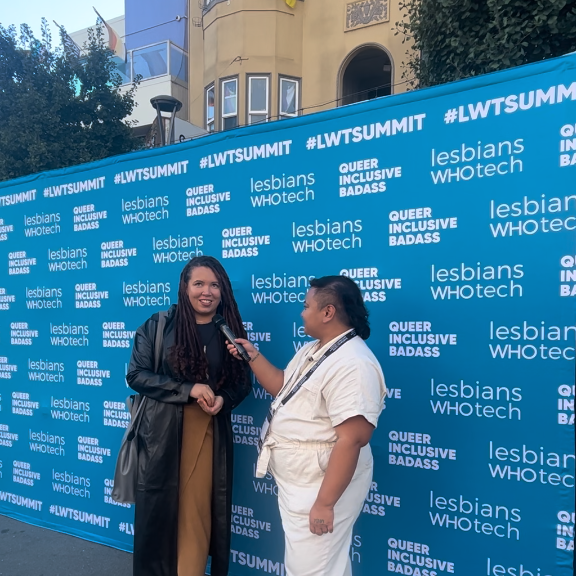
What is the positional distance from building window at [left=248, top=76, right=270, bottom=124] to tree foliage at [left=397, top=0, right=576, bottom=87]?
5789mm

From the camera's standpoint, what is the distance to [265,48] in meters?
10.4

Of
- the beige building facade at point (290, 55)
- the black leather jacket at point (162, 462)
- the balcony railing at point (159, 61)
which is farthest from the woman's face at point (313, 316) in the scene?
the balcony railing at point (159, 61)

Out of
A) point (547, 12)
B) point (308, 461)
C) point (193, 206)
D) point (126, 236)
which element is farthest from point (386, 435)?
point (547, 12)

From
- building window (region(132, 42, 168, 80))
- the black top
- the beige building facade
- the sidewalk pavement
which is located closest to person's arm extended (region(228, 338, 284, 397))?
the black top

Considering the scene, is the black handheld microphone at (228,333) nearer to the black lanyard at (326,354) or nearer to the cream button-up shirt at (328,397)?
the cream button-up shirt at (328,397)

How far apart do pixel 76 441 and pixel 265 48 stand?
9.09 metres

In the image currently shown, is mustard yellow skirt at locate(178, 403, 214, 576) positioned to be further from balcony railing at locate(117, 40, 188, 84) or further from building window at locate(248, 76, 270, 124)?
balcony railing at locate(117, 40, 188, 84)

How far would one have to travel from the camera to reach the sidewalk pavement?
3.29 metres

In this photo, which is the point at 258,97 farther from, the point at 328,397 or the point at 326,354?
the point at 328,397

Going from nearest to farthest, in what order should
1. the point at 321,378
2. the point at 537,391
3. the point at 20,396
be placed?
the point at 321,378 → the point at 537,391 → the point at 20,396

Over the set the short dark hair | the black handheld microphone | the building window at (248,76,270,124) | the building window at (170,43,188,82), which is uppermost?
the building window at (170,43,188,82)

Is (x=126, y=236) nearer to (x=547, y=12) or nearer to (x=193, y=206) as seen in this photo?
(x=193, y=206)

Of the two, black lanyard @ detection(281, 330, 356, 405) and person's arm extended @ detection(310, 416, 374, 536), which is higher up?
black lanyard @ detection(281, 330, 356, 405)

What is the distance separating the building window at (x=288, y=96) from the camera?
35.2 ft
